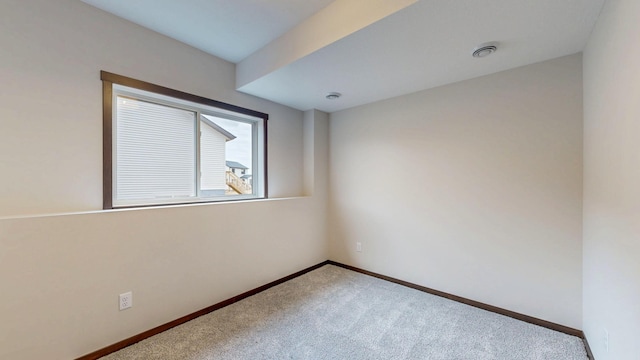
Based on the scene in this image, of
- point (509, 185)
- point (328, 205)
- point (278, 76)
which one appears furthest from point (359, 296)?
point (278, 76)

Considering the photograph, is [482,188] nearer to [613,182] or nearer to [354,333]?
[613,182]

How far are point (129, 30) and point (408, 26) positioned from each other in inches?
85.1

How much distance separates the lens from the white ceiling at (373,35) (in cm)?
148

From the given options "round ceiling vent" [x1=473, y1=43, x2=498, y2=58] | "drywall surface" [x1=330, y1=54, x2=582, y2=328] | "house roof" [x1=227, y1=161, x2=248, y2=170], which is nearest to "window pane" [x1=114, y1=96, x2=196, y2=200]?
"house roof" [x1=227, y1=161, x2=248, y2=170]

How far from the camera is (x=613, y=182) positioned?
1312 millimetres

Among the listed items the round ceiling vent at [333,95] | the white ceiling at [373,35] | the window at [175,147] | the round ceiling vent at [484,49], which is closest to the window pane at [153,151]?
the window at [175,147]

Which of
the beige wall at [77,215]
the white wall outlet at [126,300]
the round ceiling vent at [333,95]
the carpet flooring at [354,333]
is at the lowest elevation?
the carpet flooring at [354,333]

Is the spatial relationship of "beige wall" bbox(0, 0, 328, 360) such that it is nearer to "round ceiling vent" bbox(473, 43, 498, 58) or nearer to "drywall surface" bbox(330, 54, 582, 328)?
"drywall surface" bbox(330, 54, 582, 328)

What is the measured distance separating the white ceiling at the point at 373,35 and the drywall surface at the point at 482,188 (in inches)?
11.7

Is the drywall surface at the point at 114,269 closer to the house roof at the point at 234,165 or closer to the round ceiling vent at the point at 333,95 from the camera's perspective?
the house roof at the point at 234,165

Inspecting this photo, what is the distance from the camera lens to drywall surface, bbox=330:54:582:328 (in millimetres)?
1969

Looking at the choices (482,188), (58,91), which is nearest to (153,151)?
(58,91)

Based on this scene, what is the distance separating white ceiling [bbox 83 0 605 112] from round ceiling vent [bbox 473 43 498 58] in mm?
53

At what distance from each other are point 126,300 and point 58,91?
5.11ft
